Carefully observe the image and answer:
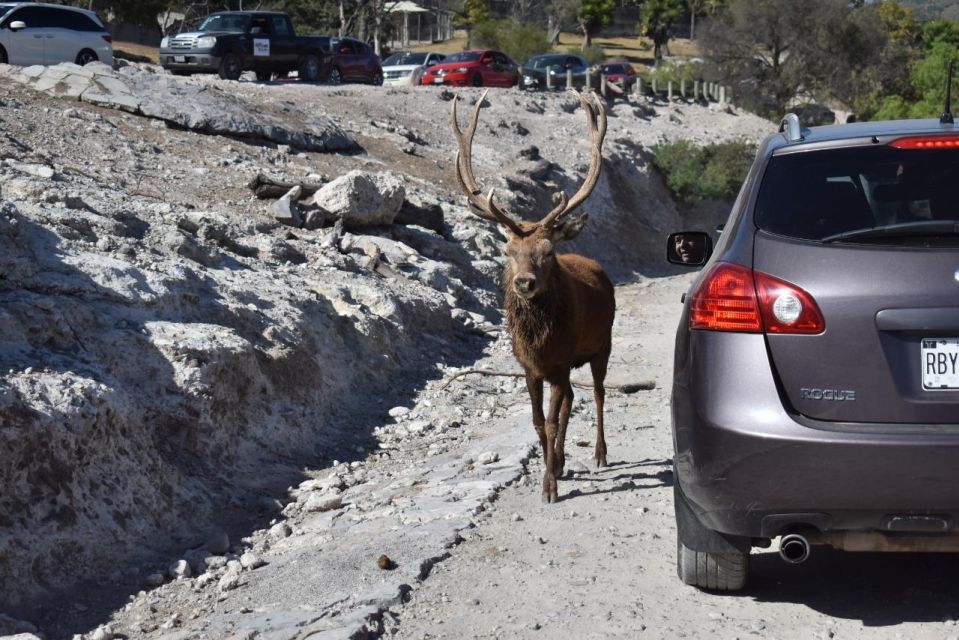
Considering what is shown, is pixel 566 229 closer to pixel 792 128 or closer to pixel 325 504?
pixel 325 504

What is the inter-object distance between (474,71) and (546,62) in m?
9.87

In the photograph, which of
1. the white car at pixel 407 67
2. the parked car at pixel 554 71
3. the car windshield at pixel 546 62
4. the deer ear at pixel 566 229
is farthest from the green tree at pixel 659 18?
the deer ear at pixel 566 229

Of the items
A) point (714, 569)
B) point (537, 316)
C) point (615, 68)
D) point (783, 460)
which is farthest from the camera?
point (615, 68)

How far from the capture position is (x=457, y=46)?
294ft

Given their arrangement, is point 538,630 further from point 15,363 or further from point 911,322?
point 15,363

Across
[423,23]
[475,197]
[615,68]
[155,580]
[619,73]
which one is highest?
[475,197]

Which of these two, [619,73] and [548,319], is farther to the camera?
[619,73]

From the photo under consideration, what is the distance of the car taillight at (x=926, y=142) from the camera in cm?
→ 518

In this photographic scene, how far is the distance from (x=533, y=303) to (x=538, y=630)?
301 cm

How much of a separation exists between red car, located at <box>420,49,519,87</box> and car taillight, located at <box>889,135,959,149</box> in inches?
1386

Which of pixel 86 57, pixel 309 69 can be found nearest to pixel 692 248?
pixel 86 57

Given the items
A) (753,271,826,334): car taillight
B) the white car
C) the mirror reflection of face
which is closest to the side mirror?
the mirror reflection of face

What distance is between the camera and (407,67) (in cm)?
4431

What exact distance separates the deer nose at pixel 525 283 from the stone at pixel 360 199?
8403 millimetres
